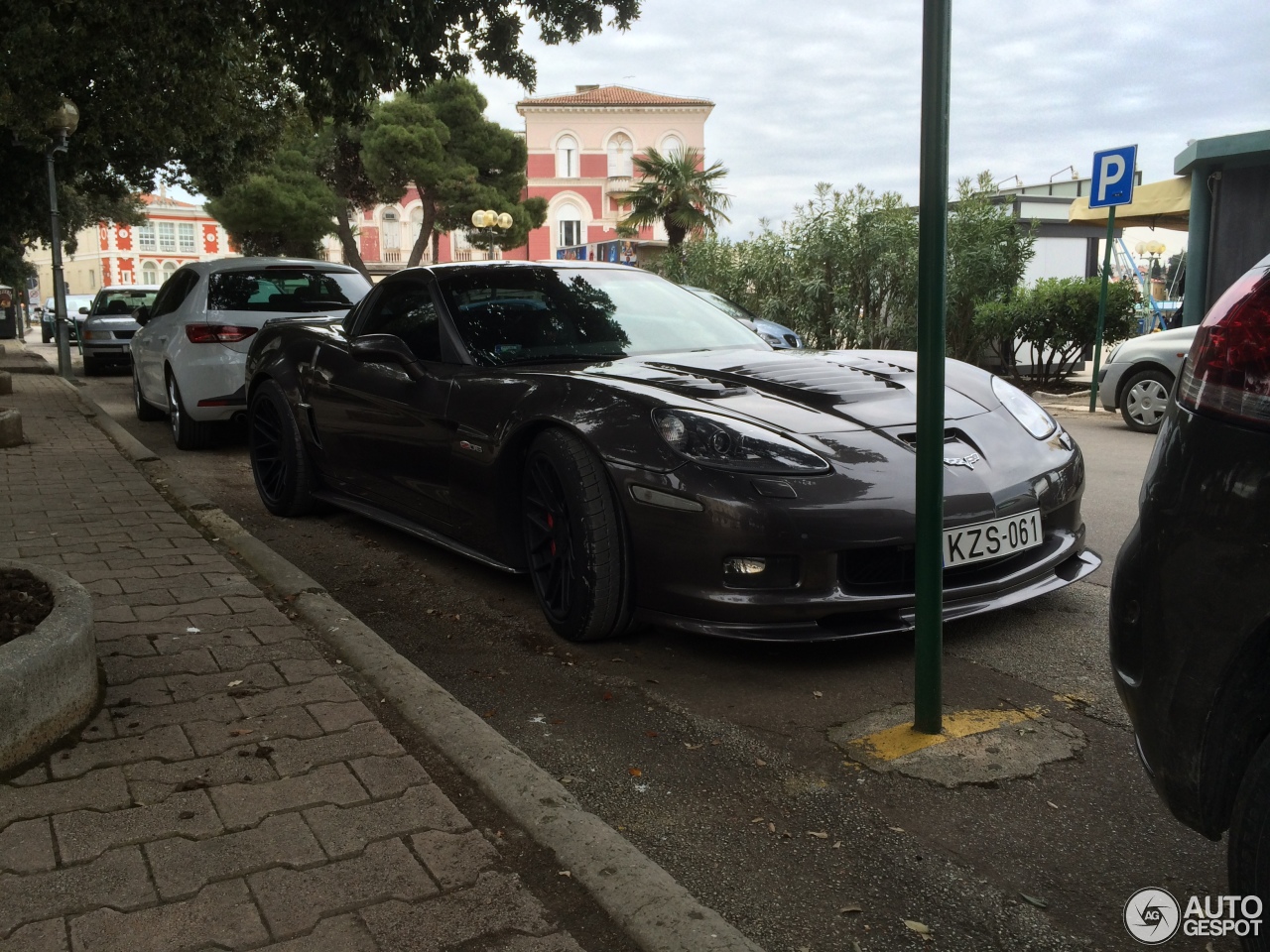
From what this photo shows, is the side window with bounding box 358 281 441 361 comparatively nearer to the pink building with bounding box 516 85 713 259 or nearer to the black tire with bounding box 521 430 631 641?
the black tire with bounding box 521 430 631 641

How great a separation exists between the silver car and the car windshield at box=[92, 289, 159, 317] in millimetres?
15023

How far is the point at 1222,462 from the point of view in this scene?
1641 mm

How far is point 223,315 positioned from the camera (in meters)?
8.26

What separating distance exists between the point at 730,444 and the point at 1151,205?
572 inches

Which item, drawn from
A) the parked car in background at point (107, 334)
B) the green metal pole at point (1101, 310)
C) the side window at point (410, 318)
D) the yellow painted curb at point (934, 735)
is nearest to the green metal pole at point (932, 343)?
the yellow painted curb at point (934, 735)

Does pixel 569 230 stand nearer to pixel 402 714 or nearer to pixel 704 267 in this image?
pixel 704 267

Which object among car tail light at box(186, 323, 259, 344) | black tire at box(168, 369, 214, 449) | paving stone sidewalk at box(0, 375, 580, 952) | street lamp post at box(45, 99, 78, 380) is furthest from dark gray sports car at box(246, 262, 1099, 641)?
street lamp post at box(45, 99, 78, 380)

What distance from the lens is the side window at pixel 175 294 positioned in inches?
346

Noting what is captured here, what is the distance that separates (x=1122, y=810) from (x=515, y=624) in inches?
89.5

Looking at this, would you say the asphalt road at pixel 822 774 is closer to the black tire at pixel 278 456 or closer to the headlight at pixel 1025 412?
the headlight at pixel 1025 412

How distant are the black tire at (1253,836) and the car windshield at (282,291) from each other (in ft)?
24.9

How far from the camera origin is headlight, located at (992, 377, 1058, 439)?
394cm

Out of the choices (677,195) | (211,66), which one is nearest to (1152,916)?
(211,66)

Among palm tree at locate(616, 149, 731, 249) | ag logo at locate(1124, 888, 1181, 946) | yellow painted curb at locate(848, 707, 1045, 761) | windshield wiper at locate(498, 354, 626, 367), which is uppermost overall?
palm tree at locate(616, 149, 731, 249)
